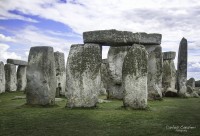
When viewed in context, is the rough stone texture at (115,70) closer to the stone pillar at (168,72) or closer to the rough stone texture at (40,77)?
the stone pillar at (168,72)

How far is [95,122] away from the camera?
9.34 metres

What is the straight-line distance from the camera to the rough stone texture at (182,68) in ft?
64.5

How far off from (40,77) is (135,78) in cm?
344

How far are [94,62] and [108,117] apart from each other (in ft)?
8.49

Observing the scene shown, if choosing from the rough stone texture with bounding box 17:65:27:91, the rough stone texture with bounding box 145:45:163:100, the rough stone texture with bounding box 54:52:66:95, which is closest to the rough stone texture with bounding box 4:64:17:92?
the rough stone texture with bounding box 17:65:27:91

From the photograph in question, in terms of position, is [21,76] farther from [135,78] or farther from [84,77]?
[135,78]

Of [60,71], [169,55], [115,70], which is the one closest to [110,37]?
[115,70]

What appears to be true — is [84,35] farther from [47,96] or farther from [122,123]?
[122,123]

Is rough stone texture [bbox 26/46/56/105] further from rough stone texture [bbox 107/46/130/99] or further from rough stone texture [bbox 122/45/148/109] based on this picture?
rough stone texture [bbox 107/46/130/99]

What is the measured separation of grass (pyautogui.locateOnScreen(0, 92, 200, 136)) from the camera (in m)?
8.02

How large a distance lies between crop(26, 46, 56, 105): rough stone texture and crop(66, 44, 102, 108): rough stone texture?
98cm

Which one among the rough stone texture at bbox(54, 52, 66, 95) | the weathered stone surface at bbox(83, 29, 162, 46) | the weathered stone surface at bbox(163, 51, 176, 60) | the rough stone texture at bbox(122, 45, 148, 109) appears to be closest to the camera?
the rough stone texture at bbox(122, 45, 148, 109)

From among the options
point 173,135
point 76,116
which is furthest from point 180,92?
point 173,135

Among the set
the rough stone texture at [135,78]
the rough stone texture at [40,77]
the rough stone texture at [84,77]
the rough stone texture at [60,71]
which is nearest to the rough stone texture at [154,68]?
the rough stone texture at [60,71]
